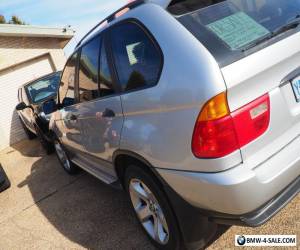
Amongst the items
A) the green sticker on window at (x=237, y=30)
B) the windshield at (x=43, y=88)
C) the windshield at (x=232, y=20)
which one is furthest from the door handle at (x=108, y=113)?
the windshield at (x=43, y=88)

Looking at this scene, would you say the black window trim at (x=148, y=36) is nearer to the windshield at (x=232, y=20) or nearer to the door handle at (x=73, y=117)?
the windshield at (x=232, y=20)

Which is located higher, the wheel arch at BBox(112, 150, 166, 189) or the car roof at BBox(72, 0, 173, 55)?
the car roof at BBox(72, 0, 173, 55)

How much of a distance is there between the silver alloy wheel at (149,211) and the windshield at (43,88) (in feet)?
18.6

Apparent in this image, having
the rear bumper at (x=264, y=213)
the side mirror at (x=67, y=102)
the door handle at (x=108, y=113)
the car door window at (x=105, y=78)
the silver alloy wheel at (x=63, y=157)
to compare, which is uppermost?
the car door window at (x=105, y=78)

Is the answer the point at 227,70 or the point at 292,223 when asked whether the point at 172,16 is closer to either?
the point at 227,70

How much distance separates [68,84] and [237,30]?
8.88ft

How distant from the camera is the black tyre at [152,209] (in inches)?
107

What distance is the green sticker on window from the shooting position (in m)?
2.28

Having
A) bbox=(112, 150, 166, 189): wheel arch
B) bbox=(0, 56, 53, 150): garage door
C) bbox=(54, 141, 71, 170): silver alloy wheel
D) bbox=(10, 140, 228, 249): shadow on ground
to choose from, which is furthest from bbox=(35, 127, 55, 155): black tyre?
bbox=(112, 150, 166, 189): wheel arch

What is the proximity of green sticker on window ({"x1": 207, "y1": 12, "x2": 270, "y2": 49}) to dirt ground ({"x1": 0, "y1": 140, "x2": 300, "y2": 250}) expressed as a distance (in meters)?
1.66

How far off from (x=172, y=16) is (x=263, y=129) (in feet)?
3.12

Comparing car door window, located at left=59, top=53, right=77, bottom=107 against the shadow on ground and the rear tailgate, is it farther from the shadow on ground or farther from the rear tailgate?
the rear tailgate

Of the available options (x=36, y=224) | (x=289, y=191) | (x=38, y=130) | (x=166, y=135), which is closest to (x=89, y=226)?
(x=36, y=224)

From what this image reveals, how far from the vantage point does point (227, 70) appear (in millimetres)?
2121
